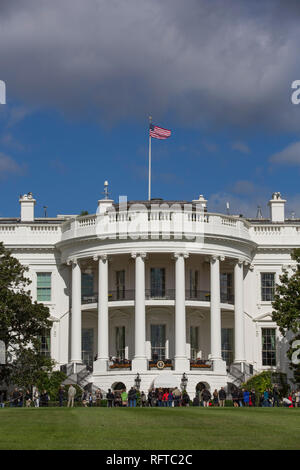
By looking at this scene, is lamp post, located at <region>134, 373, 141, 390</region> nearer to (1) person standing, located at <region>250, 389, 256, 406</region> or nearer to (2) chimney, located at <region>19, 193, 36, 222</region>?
(1) person standing, located at <region>250, 389, 256, 406</region>

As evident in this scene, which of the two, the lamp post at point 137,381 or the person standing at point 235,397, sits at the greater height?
the lamp post at point 137,381

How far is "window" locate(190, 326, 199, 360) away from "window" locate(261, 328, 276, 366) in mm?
4720

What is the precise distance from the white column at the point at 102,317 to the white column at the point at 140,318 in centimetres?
194

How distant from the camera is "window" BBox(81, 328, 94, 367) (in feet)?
203

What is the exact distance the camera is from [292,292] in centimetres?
5275

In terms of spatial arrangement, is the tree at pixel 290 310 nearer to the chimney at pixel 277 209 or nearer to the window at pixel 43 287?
the chimney at pixel 277 209

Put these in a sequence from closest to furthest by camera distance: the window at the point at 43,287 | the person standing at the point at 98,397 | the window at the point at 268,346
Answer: the person standing at the point at 98,397
the window at the point at 268,346
the window at the point at 43,287

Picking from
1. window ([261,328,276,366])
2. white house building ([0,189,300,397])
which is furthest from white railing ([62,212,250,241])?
window ([261,328,276,366])

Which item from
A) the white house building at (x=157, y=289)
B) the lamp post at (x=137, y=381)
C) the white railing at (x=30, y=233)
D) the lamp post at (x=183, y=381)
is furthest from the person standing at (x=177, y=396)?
the white railing at (x=30, y=233)

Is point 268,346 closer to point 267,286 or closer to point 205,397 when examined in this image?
point 267,286

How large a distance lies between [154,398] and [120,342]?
9803mm

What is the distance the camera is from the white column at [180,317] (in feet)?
184

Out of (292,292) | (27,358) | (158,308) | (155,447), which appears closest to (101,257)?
(158,308)
